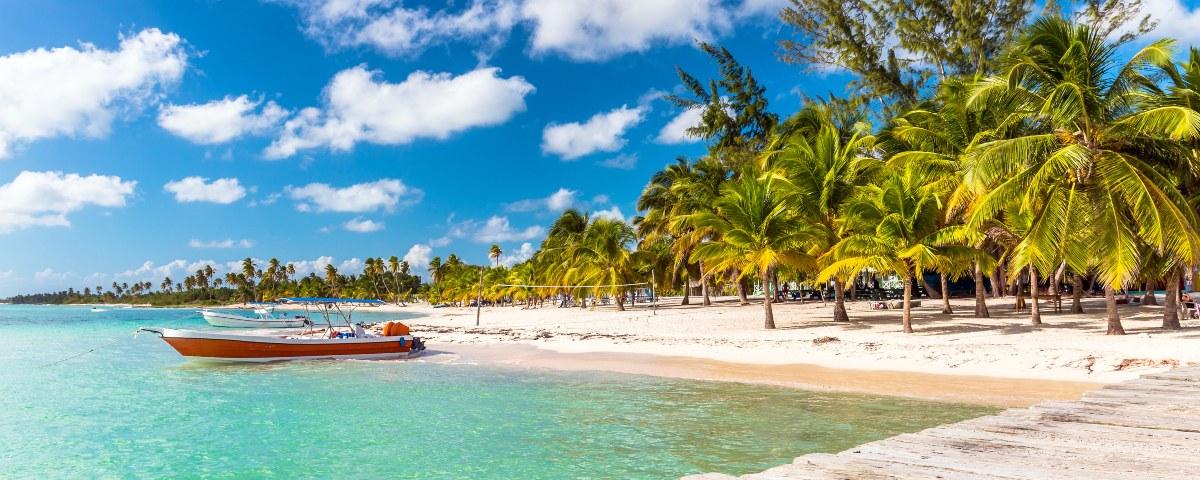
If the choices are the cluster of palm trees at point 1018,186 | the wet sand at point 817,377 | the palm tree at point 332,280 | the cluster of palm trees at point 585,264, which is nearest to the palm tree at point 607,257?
the cluster of palm trees at point 585,264

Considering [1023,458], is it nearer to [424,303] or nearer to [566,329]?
[566,329]

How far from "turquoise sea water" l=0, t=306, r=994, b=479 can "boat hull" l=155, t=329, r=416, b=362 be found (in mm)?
2567

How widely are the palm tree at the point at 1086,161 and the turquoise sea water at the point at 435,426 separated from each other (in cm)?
646

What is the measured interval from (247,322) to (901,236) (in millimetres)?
41216

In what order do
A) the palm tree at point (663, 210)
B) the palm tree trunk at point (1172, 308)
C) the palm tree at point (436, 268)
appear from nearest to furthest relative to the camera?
the palm tree trunk at point (1172, 308), the palm tree at point (663, 210), the palm tree at point (436, 268)

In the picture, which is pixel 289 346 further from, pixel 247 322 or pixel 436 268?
pixel 436 268

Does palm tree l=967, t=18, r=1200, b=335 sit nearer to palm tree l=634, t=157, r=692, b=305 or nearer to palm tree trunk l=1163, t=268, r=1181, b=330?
palm tree trunk l=1163, t=268, r=1181, b=330

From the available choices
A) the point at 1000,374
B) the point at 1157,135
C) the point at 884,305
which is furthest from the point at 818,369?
the point at 884,305

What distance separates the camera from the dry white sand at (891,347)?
12484 millimetres

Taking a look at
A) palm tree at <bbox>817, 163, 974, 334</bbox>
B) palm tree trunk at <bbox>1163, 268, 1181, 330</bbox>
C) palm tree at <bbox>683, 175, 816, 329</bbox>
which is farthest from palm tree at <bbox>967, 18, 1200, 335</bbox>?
palm tree at <bbox>683, 175, 816, 329</bbox>

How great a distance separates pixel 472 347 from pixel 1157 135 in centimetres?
1967

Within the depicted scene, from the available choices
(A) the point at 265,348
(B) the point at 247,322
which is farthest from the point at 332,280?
(A) the point at 265,348

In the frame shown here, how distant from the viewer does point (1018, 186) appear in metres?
15.0

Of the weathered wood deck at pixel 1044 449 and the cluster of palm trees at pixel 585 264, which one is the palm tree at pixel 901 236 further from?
the cluster of palm trees at pixel 585 264
